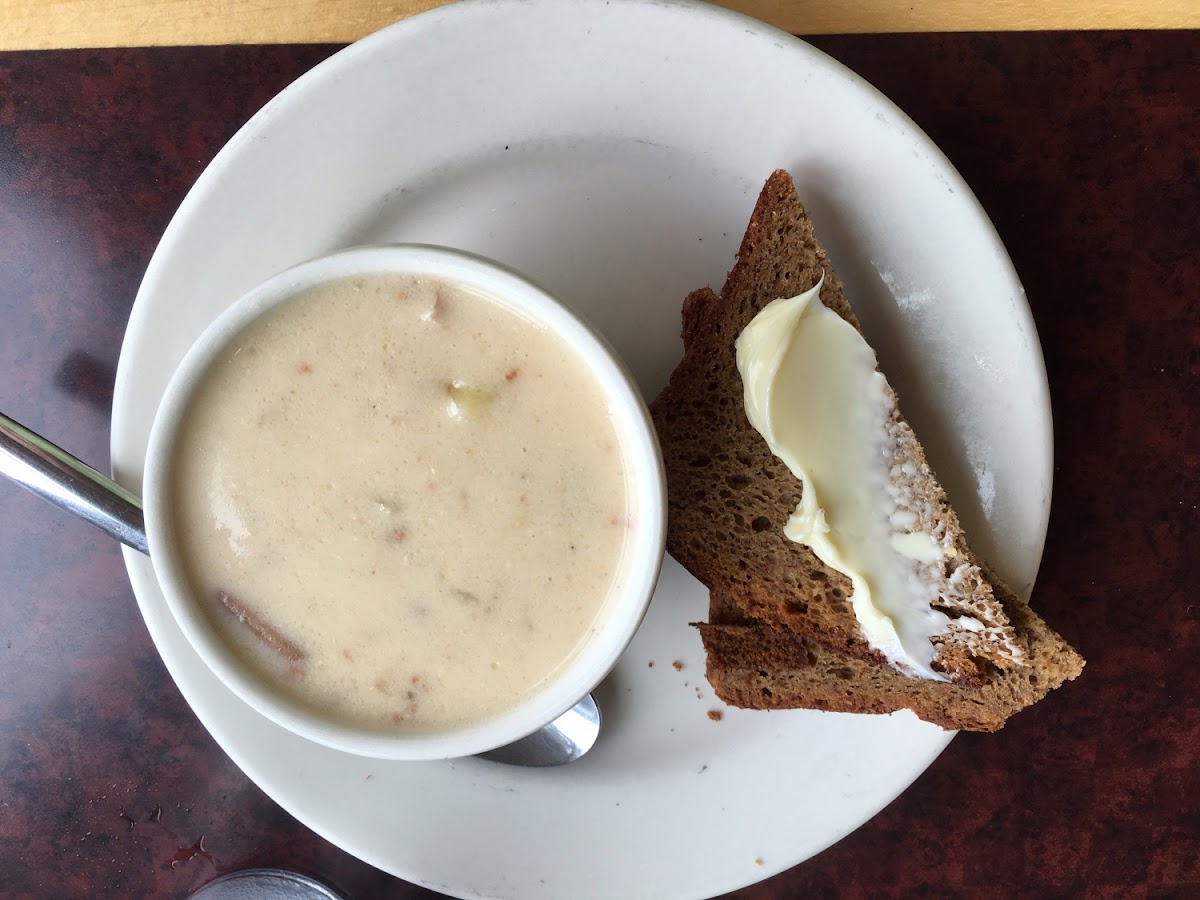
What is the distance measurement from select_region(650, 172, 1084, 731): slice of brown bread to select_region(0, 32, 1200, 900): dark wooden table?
0.33 meters

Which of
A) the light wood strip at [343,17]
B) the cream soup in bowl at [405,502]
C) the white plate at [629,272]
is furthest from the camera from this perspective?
the light wood strip at [343,17]

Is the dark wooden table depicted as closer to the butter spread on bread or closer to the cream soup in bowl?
the butter spread on bread

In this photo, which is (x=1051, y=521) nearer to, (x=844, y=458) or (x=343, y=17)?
(x=844, y=458)

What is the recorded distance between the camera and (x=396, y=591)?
125cm

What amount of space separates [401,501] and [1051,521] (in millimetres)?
1236

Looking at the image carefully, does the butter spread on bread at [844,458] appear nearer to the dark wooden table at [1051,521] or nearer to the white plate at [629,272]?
the white plate at [629,272]

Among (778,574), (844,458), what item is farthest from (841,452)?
(778,574)

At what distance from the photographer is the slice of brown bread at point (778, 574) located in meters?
1.42

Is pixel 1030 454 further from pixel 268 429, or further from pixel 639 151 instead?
pixel 268 429

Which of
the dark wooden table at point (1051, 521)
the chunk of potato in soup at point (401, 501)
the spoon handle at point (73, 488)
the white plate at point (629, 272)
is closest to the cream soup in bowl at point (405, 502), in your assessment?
the chunk of potato in soup at point (401, 501)

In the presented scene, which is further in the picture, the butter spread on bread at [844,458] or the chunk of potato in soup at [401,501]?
the butter spread on bread at [844,458]

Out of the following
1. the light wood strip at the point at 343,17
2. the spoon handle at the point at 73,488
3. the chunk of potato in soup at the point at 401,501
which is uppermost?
the light wood strip at the point at 343,17

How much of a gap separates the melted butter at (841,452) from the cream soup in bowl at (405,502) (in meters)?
0.29

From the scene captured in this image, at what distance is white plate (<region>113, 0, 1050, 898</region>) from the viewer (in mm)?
1361
